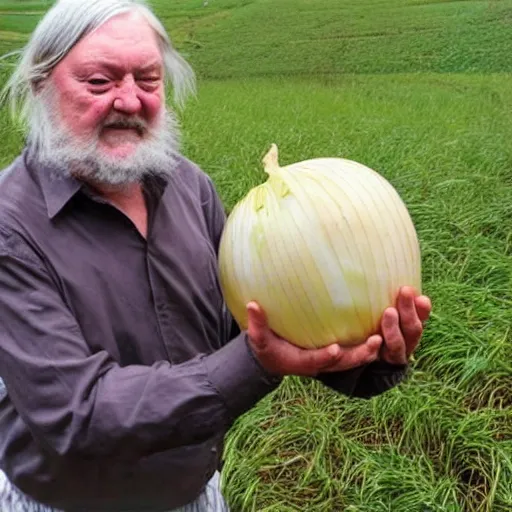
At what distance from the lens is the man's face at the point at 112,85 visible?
50.7 inches

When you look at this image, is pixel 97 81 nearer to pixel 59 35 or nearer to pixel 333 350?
pixel 59 35

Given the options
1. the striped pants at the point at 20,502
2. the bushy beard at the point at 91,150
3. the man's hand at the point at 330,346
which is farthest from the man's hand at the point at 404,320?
the striped pants at the point at 20,502

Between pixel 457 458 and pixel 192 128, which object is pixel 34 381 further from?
pixel 192 128

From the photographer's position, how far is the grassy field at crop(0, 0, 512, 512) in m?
2.62

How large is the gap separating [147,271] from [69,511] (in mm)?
406

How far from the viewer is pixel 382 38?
15.5ft

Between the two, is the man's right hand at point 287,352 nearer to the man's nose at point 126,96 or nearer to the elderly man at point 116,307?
the elderly man at point 116,307

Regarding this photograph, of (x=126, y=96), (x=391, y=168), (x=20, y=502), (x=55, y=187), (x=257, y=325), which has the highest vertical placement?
(x=126, y=96)

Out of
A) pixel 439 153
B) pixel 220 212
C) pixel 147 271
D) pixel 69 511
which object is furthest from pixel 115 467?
pixel 439 153

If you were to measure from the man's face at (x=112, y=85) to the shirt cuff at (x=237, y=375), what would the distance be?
0.35 metres

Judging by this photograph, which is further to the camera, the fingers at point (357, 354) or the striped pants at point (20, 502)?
the striped pants at point (20, 502)

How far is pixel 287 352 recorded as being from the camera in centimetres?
118

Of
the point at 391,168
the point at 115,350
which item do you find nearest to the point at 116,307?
the point at 115,350

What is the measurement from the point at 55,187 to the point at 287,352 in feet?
1.36
